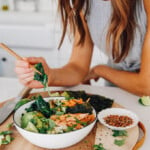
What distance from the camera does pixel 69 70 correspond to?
1.50 m

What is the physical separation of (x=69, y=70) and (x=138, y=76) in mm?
309

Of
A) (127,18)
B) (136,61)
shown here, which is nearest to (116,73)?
(136,61)

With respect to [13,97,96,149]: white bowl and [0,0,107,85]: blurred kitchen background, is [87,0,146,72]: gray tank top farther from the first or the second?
[0,0,107,85]: blurred kitchen background

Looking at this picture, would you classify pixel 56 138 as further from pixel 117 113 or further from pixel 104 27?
pixel 104 27

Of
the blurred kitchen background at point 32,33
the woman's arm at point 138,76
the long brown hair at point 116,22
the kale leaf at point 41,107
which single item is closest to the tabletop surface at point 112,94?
the woman's arm at point 138,76

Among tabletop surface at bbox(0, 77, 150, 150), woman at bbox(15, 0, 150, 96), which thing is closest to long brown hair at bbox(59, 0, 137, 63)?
woman at bbox(15, 0, 150, 96)

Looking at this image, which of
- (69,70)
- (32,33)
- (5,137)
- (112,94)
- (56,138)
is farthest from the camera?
(32,33)

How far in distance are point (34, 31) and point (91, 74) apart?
4.22 ft

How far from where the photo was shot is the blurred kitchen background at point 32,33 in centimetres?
278

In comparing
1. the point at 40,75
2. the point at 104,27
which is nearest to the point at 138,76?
the point at 104,27

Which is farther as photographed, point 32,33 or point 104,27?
point 32,33

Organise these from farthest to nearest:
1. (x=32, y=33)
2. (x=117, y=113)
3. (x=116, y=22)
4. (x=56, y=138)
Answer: (x=32, y=33) → (x=116, y=22) → (x=117, y=113) → (x=56, y=138)

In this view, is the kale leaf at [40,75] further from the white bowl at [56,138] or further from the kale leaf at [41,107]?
the white bowl at [56,138]

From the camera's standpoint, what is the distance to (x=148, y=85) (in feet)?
4.44
